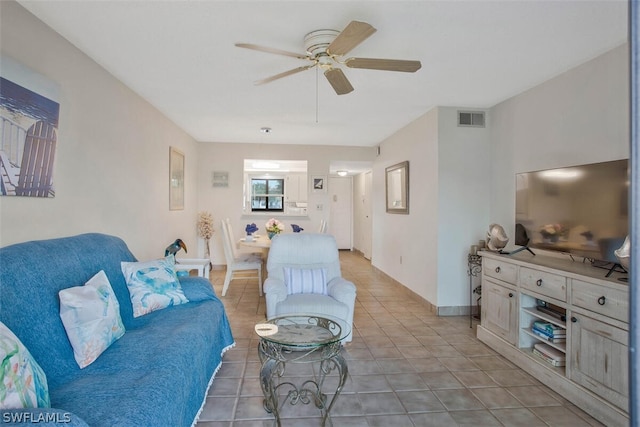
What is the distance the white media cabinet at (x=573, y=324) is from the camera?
1881 mm

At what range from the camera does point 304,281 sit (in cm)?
308

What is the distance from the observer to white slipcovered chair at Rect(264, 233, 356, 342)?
2758 mm

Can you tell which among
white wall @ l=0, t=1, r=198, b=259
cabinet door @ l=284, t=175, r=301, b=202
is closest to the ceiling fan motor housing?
white wall @ l=0, t=1, r=198, b=259

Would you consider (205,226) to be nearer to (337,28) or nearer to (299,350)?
(299,350)

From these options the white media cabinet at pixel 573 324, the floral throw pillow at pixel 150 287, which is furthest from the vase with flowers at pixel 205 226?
the white media cabinet at pixel 573 324

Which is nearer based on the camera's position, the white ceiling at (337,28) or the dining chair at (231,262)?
the white ceiling at (337,28)

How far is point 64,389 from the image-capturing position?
4.58ft

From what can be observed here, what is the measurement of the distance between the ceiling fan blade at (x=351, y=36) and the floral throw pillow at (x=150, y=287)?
1.96m

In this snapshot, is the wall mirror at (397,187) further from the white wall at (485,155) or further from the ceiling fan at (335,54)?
the ceiling fan at (335,54)

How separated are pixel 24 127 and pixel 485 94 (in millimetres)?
3725

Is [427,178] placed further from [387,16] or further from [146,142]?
[146,142]

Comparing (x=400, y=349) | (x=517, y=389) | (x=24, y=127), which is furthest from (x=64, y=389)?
(x=517, y=389)

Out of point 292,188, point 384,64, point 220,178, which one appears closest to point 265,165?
point 292,188

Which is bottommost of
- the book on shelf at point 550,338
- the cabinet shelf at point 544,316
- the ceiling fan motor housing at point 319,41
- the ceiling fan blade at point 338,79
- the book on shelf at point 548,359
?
the book on shelf at point 548,359
